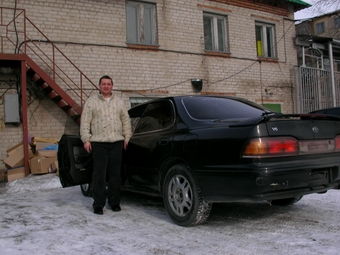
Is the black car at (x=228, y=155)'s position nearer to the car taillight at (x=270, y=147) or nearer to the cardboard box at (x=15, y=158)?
the car taillight at (x=270, y=147)

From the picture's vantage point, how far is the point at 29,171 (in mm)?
8648

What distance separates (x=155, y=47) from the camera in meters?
11.5

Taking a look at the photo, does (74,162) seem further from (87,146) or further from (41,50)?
(41,50)

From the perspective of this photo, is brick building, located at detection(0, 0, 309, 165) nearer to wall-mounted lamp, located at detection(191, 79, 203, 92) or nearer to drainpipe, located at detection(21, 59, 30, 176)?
wall-mounted lamp, located at detection(191, 79, 203, 92)

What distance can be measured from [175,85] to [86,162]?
709 cm

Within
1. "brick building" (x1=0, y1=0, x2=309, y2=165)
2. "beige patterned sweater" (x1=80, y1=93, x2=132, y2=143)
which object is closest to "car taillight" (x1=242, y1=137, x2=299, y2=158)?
"beige patterned sweater" (x1=80, y1=93, x2=132, y2=143)

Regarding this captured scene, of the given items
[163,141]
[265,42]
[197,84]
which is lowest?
[163,141]

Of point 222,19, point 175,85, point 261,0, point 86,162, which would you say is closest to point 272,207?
point 86,162

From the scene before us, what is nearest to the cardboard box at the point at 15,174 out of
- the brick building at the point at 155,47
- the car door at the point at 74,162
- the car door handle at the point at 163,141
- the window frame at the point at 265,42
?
the brick building at the point at 155,47

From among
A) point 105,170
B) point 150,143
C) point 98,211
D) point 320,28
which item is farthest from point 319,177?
point 320,28

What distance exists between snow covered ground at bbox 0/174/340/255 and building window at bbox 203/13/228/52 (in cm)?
834

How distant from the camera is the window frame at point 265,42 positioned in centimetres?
1403

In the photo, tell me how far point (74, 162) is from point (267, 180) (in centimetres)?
Answer: 269

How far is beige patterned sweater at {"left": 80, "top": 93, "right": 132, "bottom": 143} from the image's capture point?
463 cm
